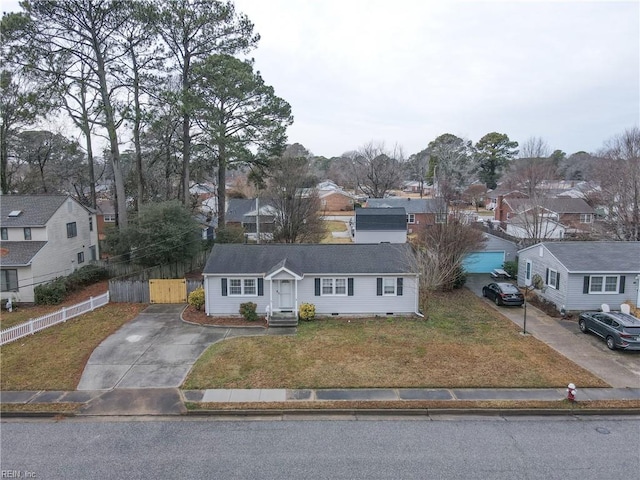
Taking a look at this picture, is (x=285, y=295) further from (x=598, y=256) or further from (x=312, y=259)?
(x=598, y=256)

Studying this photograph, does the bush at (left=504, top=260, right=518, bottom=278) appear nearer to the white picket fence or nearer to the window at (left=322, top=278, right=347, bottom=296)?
the window at (left=322, top=278, right=347, bottom=296)

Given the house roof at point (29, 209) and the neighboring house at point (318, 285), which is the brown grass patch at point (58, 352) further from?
the house roof at point (29, 209)

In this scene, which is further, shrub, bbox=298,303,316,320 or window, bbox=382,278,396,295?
window, bbox=382,278,396,295

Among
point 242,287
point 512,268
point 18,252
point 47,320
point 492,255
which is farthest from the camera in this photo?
point 492,255

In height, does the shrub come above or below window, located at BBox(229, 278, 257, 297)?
below

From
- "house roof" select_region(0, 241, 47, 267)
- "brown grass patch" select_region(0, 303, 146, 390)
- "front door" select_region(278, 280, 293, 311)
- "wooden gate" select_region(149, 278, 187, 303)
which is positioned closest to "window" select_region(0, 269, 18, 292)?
"house roof" select_region(0, 241, 47, 267)

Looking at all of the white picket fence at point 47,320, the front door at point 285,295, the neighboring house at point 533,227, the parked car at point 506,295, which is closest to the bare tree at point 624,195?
the neighboring house at point 533,227

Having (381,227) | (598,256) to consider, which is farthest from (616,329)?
(381,227)
